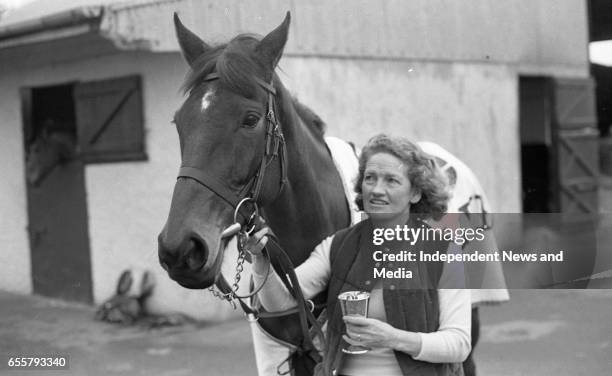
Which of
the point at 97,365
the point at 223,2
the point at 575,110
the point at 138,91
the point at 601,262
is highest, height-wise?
the point at 223,2

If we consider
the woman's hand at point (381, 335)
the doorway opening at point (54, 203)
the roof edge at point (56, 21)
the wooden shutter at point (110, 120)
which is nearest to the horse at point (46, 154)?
the doorway opening at point (54, 203)

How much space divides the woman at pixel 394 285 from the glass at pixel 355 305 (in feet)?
0.10

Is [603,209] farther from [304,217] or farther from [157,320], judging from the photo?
[157,320]

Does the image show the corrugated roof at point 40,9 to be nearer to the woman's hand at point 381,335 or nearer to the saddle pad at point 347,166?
the saddle pad at point 347,166

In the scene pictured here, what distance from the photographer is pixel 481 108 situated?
4.84 m

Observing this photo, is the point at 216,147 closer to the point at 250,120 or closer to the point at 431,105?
the point at 250,120

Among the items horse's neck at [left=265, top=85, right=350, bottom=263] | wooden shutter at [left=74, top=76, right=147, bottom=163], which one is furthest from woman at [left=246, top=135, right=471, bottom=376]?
wooden shutter at [left=74, top=76, right=147, bottom=163]

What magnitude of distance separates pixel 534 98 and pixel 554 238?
1.88 m

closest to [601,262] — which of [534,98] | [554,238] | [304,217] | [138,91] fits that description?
[554,238]

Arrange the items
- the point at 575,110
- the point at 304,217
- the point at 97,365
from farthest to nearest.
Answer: the point at 97,365
the point at 575,110
the point at 304,217

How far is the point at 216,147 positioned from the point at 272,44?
439 mm

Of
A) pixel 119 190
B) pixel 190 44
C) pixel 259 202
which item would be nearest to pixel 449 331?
pixel 259 202

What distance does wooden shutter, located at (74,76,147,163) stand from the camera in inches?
226

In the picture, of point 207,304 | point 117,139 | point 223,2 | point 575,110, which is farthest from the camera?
point 117,139
